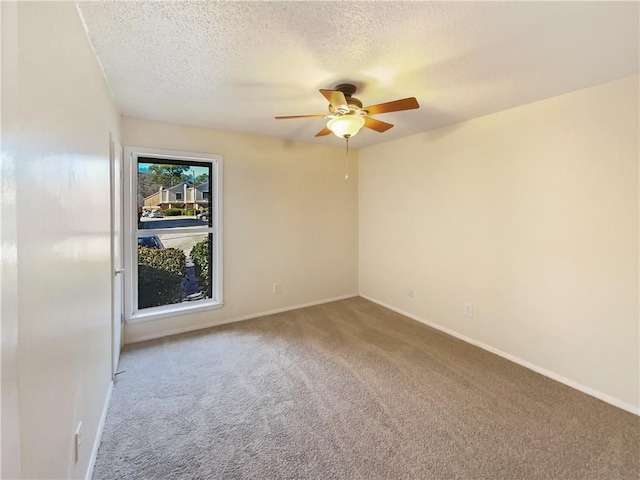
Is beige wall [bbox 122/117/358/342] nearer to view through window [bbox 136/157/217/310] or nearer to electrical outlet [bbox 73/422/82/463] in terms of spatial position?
view through window [bbox 136/157/217/310]

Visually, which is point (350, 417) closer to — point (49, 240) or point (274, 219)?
point (49, 240)

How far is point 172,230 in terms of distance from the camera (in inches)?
134

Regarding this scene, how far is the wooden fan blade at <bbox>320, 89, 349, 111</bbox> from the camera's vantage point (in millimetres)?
1961

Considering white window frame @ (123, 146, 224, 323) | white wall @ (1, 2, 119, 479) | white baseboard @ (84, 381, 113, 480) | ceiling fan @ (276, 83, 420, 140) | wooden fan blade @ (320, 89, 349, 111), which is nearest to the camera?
white wall @ (1, 2, 119, 479)

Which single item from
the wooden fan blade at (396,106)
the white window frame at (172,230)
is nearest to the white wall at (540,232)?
the wooden fan blade at (396,106)

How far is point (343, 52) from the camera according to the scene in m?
1.81

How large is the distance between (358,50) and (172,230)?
267 cm

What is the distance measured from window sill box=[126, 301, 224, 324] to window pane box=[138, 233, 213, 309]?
0.27 ft

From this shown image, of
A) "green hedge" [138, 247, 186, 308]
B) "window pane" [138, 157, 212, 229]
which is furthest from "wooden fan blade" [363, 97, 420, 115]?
"green hedge" [138, 247, 186, 308]

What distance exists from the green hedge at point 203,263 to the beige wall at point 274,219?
0.73ft

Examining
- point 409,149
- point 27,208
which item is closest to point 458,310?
point 409,149

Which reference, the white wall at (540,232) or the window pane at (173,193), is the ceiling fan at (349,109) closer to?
the white wall at (540,232)

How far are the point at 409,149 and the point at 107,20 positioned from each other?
3.17 m

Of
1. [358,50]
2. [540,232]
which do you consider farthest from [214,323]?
[540,232]
